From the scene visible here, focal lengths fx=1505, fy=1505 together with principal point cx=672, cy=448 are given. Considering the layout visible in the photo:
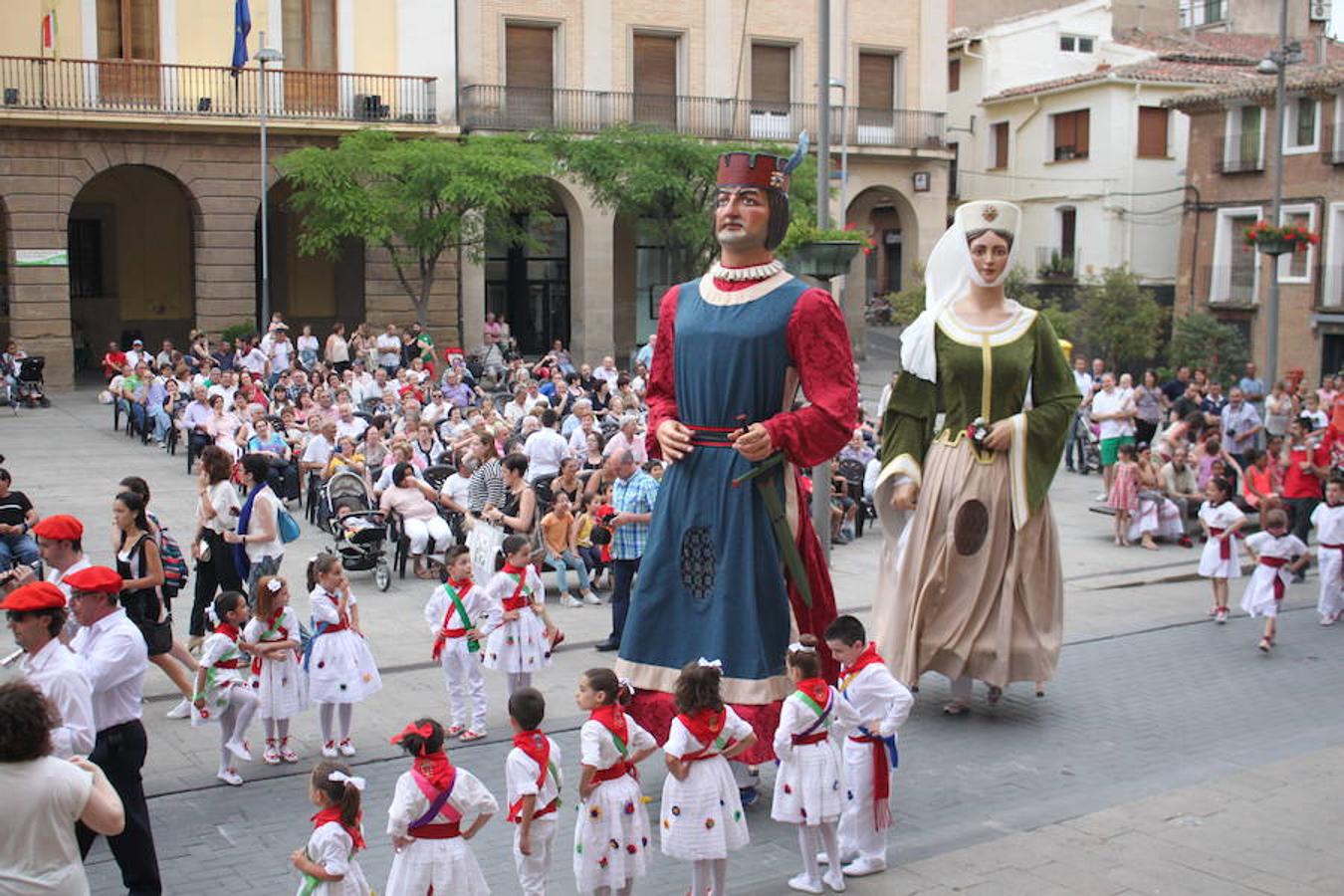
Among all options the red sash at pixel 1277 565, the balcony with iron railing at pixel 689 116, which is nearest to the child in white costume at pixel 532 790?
the red sash at pixel 1277 565

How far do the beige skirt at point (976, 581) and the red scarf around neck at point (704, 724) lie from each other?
3.11 m

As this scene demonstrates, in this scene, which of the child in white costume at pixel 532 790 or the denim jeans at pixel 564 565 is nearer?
the child in white costume at pixel 532 790

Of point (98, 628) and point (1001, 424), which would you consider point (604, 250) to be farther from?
point (98, 628)

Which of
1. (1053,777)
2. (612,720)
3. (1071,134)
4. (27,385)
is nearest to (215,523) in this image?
(612,720)

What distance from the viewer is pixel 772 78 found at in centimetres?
3622

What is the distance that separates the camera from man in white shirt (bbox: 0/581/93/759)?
560 cm

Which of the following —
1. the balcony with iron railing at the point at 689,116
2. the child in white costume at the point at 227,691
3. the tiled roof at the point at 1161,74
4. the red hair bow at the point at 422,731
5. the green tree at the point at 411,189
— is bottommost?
the child in white costume at the point at 227,691

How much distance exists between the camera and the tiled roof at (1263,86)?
1298 inches

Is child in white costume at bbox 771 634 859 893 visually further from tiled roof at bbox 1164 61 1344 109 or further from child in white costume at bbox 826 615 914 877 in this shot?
tiled roof at bbox 1164 61 1344 109

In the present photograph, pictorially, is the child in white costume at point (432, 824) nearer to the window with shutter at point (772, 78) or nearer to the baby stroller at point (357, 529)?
the baby stroller at point (357, 529)

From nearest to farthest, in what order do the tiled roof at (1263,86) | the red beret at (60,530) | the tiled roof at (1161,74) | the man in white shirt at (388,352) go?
the red beret at (60,530), the man in white shirt at (388,352), the tiled roof at (1263,86), the tiled roof at (1161,74)

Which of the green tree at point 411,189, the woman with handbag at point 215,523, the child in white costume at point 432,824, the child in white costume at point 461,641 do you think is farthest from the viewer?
the green tree at point 411,189

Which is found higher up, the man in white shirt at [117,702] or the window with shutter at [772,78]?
the window with shutter at [772,78]

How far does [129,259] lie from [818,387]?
28348 mm
